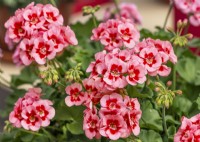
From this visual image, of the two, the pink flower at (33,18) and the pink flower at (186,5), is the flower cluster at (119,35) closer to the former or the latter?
the pink flower at (33,18)

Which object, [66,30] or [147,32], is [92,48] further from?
[66,30]

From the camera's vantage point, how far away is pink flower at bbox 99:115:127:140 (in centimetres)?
78

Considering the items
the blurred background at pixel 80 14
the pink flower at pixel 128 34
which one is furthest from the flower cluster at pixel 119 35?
the blurred background at pixel 80 14

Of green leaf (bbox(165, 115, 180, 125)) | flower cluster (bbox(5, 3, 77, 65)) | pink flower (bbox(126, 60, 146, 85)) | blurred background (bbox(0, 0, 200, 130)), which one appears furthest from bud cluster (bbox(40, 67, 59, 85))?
blurred background (bbox(0, 0, 200, 130))

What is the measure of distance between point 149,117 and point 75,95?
14 cm

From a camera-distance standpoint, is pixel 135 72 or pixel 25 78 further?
pixel 25 78

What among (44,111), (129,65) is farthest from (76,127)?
(129,65)

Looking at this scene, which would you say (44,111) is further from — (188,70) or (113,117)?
(188,70)

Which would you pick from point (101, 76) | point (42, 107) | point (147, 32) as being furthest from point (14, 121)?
point (147, 32)

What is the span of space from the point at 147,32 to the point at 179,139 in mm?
393

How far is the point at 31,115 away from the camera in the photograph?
0.87 metres

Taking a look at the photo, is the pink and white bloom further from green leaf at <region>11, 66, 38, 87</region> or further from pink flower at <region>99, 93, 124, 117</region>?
green leaf at <region>11, 66, 38, 87</region>

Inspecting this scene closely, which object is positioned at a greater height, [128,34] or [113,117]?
[128,34]

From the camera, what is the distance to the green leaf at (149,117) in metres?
0.91
